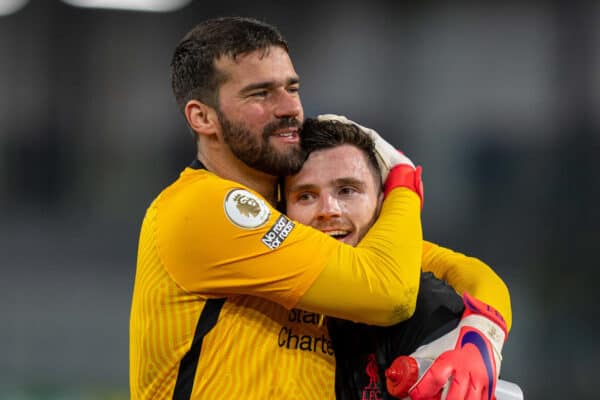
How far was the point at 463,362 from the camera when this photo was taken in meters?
1.61

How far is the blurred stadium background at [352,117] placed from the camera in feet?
16.3

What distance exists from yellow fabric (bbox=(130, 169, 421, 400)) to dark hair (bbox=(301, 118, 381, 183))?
187mm

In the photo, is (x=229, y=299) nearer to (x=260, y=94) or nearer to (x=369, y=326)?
(x=369, y=326)

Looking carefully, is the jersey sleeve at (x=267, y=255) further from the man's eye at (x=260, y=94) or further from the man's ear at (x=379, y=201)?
the man's eye at (x=260, y=94)

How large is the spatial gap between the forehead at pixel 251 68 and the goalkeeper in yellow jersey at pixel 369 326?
18 centimetres

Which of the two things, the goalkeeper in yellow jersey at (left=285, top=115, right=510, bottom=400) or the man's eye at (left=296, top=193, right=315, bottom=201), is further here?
the man's eye at (left=296, top=193, right=315, bottom=201)

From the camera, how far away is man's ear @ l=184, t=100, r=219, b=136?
77.4 inches

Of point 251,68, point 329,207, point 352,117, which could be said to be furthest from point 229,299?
point 352,117

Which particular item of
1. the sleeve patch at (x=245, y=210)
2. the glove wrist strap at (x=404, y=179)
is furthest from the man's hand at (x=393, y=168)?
the sleeve patch at (x=245, y=210)

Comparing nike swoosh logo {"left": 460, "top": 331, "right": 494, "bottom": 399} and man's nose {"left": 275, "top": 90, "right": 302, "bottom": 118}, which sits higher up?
man's nose {"left": 275, "top": 90, "right": 302, "bottom": 118}

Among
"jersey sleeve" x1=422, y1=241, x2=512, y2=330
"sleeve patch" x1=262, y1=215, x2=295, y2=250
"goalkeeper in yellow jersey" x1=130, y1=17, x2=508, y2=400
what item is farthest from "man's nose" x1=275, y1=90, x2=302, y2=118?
"jersey sleeve" x1=422, y1=241, x2=512, y2=330

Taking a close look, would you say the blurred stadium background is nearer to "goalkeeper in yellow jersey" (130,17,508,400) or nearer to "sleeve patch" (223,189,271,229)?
"goalkeeper in yellow jersey" (130,17,508,400)

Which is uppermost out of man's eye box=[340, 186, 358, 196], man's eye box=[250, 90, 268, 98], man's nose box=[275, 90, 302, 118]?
man's eye box=[250, 90, 268, 98]

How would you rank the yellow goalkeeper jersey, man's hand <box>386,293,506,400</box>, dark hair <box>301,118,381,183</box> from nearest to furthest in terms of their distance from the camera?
man's hand <box>386,293,506,400</box>
the yellow goalkeeper jersey
dark hair <box>301,118,381,183</box>
